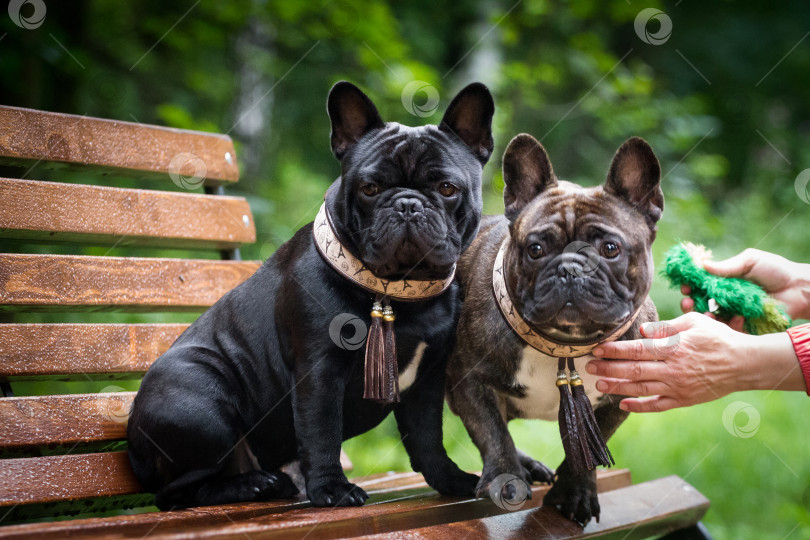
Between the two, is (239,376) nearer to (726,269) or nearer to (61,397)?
(61,397)

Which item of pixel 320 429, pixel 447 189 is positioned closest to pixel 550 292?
pixel 447 189

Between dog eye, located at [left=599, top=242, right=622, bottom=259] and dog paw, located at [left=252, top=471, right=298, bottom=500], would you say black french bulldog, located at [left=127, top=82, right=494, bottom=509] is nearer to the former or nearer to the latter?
dog paw, located at [left=252, top=471, right=298, bottom=500]

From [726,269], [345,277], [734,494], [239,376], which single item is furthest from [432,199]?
[734,494]

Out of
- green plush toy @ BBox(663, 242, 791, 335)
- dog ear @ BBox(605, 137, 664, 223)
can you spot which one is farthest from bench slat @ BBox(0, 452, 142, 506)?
green plush toy @ BBox(663, 242, 791, 335)

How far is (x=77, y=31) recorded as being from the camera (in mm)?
4746

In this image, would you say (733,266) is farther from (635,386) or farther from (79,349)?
(79,349)

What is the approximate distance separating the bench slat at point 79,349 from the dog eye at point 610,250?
5.51 ft

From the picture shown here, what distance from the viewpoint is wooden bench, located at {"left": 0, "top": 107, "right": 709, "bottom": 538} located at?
7.07ft

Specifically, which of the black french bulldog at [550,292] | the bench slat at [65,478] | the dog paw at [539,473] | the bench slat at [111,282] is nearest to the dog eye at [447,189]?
the black french bulldog at [550,292]

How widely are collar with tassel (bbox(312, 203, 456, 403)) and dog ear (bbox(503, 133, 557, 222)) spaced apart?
1.38ft

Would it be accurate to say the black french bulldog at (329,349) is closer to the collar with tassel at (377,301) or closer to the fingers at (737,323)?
the collar with tassel at (377,301)

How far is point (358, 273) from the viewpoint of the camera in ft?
7.15

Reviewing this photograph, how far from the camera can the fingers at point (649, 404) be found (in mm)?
2389

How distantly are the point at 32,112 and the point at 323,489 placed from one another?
1807mm
